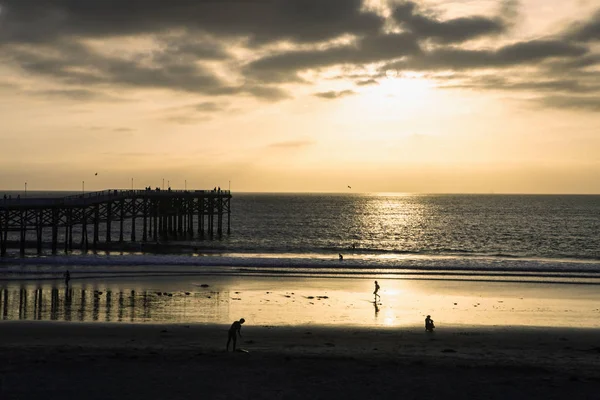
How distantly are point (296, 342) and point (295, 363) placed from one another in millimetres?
3551

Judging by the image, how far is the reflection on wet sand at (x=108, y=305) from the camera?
2708cm

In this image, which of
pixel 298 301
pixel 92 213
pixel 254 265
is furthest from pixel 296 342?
pixel 92 213

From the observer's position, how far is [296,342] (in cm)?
2238

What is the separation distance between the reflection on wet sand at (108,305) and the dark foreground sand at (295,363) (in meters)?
2.21

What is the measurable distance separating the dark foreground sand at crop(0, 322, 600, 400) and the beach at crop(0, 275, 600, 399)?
0.06 m

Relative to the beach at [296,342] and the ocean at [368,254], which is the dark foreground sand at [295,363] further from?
the ocean at [368,254]

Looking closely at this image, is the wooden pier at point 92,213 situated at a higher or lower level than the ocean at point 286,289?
higher

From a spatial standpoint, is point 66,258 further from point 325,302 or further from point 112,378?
point 112,378

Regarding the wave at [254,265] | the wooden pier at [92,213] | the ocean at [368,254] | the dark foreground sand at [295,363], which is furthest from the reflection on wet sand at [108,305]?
the wooden pier at [92,213]

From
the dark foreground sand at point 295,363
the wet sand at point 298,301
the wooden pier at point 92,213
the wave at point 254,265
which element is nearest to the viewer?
the dark foreground sand at point 295,363

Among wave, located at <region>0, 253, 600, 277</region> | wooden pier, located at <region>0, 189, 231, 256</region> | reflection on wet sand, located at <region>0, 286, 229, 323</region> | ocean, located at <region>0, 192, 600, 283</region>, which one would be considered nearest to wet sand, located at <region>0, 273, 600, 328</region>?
reflection on wet sand, located at <region>0, 286, 229, 323</region>

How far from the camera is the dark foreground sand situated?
1608cm

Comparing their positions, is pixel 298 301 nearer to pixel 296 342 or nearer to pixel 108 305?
pixel 108 305

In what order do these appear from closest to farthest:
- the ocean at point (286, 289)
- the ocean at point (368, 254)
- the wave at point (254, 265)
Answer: the ocean at point (286, 289) < the wave at point (254, 265) < the ocean at point (368, 254)
